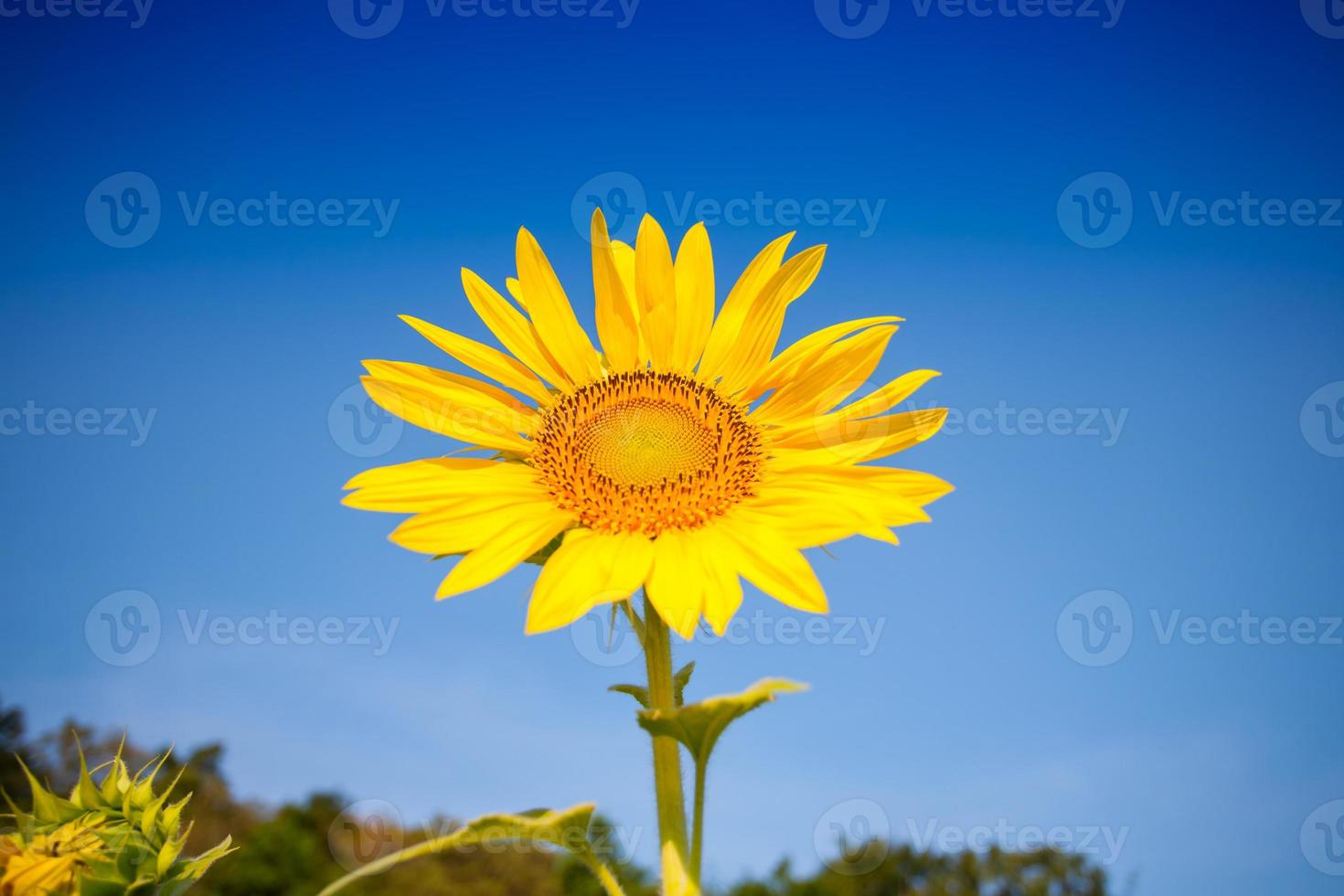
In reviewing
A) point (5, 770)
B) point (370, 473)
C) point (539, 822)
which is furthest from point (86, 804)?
point (5, 770)

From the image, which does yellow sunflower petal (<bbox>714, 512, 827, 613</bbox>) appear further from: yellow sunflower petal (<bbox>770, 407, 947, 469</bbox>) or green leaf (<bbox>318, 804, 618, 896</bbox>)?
green leaf (<bbox>318, 804, 618, 896</bbox>)

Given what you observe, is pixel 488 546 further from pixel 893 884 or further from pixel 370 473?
pixel 893 884

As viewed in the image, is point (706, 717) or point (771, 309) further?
point (771, 309)

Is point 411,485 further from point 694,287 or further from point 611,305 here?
point 694,287

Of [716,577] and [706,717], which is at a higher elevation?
[716,577]

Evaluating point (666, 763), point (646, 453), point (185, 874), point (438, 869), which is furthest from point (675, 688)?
point (438, 869)

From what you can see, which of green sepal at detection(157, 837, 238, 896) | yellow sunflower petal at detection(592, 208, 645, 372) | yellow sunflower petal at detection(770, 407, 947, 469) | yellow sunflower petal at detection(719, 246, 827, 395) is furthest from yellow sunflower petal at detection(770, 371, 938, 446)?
green sepal at detection(157, 837, 238, 896)

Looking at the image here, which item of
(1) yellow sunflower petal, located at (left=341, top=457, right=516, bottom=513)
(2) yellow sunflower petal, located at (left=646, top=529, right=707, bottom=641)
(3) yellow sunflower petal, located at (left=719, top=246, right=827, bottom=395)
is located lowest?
(2) yellow sunflower petal, located at (left=646, top=529, right=707, bottom=641)
